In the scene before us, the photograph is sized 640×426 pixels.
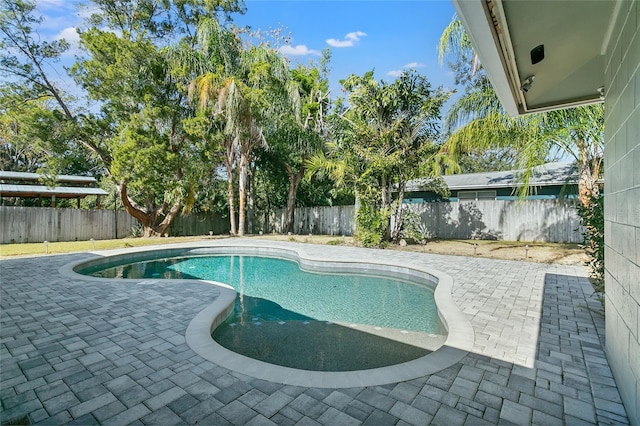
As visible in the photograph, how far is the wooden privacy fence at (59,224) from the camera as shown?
12.7 metres

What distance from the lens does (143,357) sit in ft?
9.91

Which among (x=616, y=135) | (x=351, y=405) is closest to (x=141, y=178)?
(x=351, y=405)

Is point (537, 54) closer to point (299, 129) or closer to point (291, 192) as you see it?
point (299, 129)

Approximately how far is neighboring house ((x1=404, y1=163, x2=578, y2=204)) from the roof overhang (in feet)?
27.2

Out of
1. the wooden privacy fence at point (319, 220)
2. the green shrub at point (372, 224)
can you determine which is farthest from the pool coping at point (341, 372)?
the wooden privacy fence at point (319, 220)

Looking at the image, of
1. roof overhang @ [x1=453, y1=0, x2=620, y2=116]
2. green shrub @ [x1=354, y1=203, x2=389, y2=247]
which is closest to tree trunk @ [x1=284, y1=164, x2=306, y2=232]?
green shrub @ [x1=354, y1=203, x2=389, y2=247]

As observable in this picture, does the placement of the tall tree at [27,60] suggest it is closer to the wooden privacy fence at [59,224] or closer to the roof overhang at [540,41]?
the wooden privacy fence at [59,224]

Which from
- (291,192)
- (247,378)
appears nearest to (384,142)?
(291,192)

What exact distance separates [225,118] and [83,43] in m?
6.37

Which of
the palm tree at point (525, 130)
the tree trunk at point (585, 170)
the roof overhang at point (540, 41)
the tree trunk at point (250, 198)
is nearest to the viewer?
the roof overhang at point (540, 41)

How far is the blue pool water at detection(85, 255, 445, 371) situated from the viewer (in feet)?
12.5

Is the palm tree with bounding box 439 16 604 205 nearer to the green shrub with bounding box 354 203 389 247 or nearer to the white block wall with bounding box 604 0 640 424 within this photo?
the green shrub with bounding box 354 203 389 247

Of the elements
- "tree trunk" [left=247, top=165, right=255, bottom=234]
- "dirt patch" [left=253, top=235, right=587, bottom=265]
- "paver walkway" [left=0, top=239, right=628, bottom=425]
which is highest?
"tree trunk" [left=247, top=165, right=255, bottom=234]

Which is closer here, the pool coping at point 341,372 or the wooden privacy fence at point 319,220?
the pool coping at point 341,372
